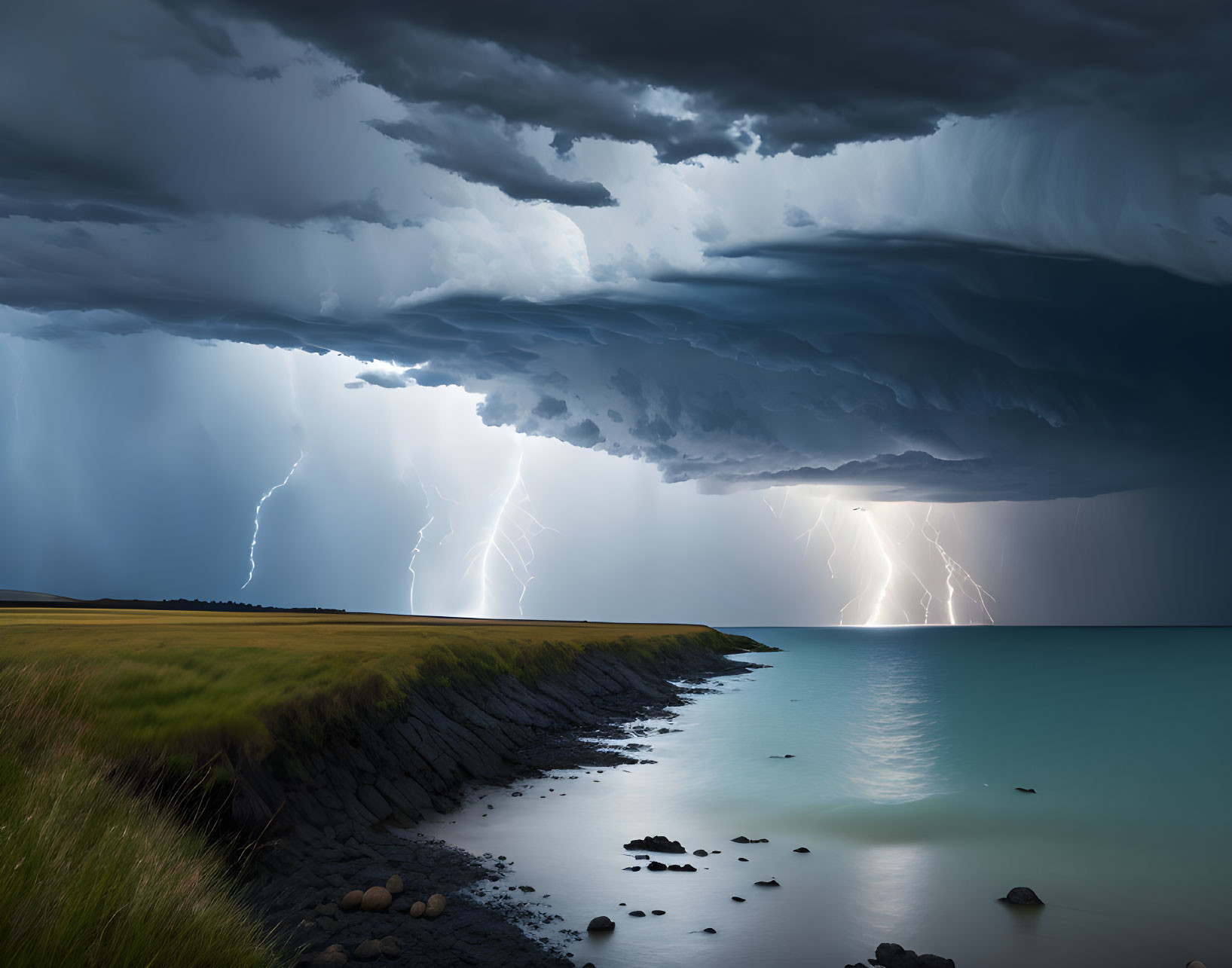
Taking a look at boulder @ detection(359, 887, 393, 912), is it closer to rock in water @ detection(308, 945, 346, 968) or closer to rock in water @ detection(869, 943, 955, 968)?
rock in water @ detection(308, 945, 346, 968)

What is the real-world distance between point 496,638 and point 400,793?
2603 centimetres

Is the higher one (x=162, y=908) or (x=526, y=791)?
(x=162, y=908)

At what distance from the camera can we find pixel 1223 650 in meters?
178

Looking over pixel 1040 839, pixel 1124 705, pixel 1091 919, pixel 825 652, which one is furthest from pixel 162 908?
pixel 825 652

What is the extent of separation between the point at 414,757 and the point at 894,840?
14.6 meters

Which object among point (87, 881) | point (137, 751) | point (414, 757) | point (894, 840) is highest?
point (87, 881)

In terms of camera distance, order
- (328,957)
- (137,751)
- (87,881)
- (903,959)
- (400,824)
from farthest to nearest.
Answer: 1. (400,824)
2. (137,751)
3. (903,959)
4. (328,957)
5. (87,881)

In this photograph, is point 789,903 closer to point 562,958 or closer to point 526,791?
point 562,958

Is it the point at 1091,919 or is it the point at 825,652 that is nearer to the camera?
the point at 1091,919

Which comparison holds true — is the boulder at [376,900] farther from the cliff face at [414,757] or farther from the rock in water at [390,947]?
the cliff face at [414,757]

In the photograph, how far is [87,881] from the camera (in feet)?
27.5

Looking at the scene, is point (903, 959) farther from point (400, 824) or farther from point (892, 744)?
point (892, 744)

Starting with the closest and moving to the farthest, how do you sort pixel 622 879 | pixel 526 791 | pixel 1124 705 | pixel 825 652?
1. pixel 622 879
2. pixel 526 791
3. pixel 1124 705
4. pixel 825 652

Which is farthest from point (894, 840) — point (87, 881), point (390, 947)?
point (87, 881)
